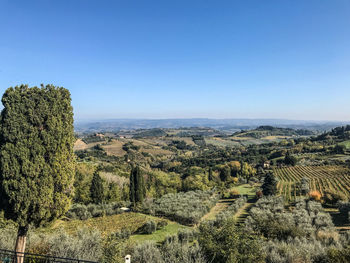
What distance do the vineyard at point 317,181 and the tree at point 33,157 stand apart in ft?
130

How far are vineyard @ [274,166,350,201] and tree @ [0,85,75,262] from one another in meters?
39.5

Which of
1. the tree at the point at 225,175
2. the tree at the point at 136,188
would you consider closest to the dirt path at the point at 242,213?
the tree at the point at 136,188

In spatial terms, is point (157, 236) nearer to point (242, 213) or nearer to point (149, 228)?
point (149, 228)

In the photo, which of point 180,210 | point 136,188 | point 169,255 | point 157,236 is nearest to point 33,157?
point 169,255

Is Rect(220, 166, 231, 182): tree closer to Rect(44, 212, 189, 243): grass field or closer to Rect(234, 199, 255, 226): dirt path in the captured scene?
Rect(234, 199, 255, 226): dirt path

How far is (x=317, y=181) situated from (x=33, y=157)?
55.4 m

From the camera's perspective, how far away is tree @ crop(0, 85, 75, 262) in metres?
7.49

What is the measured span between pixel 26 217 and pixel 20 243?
131 cm

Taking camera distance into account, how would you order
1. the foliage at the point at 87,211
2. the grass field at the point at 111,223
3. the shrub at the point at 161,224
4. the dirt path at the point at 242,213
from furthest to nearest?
the dirt path at the point at 242,213
the foliage at the point at 87,211
the shrub at the point at 161,224
the grass field at the point at 111,223

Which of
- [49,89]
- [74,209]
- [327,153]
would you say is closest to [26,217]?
[49,89]

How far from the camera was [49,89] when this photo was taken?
8.44 m

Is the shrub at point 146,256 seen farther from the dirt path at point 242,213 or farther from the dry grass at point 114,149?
the dry grass at point 114,149

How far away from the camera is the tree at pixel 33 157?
24.6 feet

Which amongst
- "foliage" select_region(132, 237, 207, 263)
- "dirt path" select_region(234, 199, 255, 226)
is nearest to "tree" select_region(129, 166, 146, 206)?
"dirt path" select_region(234, 199, 255, 226)
